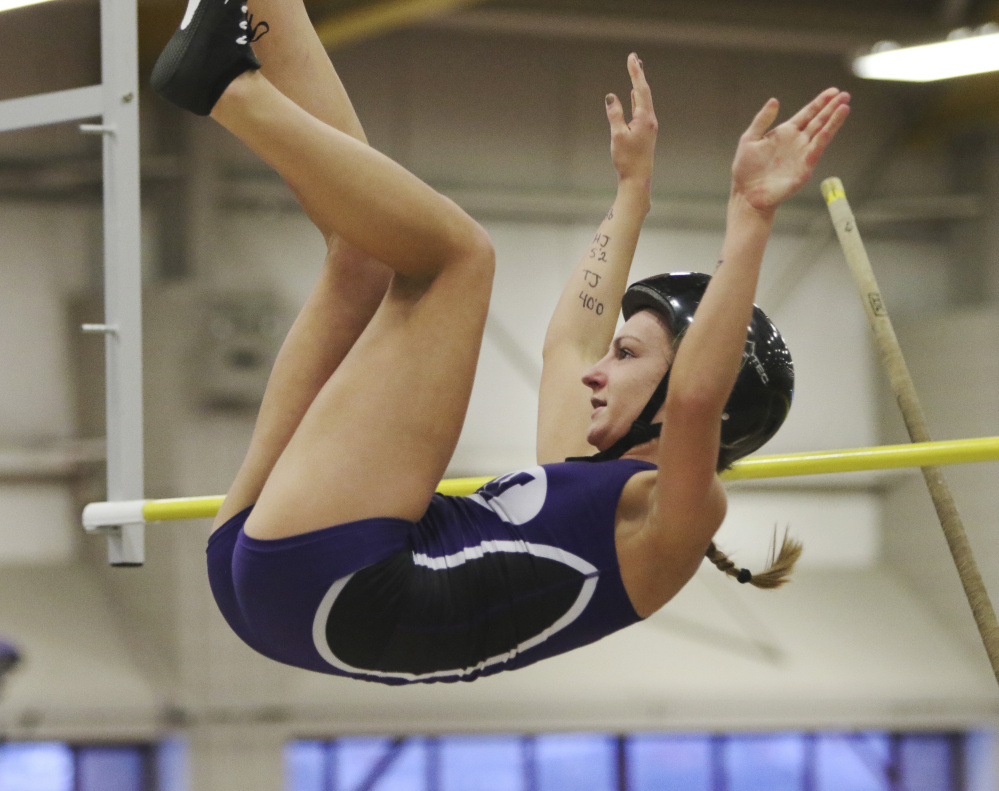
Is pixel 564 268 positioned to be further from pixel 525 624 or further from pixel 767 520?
pixel 525 624

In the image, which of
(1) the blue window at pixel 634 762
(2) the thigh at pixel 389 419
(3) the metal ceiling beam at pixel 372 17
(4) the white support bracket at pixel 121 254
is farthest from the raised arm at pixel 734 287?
(1) the blue window at pixel 634 762

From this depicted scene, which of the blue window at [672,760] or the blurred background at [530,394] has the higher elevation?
the blurred background at [530,394]

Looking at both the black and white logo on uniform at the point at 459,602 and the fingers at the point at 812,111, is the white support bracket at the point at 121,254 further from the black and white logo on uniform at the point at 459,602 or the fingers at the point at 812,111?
the fingers at the point at 812,111

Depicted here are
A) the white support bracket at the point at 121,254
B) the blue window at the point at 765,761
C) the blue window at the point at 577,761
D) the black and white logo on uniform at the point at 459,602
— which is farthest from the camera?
the blue window at the point at 765,761

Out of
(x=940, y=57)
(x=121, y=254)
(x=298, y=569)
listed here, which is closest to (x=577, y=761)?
(x=940, y=57)

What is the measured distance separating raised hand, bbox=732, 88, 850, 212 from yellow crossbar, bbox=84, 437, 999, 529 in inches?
28.7

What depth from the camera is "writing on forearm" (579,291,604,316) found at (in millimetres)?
2158

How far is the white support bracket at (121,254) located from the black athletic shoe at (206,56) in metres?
1.03

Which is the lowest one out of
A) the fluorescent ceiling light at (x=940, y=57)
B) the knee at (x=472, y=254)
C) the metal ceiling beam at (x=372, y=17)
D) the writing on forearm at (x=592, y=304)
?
the knee at (x=472, y=254)

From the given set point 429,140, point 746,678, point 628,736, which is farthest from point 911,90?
point 628,736

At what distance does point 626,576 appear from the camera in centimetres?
161

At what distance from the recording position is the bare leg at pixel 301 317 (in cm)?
170

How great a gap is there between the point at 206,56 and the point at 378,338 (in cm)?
42

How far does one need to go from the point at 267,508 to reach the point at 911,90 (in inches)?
288
